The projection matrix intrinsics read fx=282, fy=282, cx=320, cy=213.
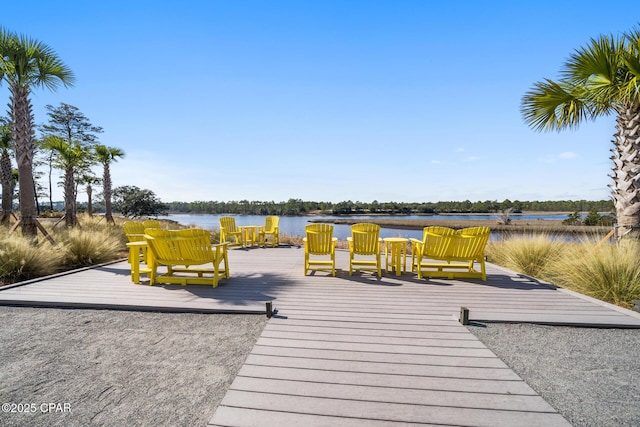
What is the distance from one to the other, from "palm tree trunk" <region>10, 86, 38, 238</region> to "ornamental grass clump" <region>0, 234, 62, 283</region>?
206cm

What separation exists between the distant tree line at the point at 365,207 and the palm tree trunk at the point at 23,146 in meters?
48.8

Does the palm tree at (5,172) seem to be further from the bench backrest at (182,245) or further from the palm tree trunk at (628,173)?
the palm tree trunk at (628,173)

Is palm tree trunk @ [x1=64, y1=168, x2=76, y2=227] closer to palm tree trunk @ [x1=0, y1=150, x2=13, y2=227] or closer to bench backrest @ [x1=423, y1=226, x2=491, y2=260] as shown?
palm tree trunk @ [x1=0, y1=150, x2=13, y2=227]

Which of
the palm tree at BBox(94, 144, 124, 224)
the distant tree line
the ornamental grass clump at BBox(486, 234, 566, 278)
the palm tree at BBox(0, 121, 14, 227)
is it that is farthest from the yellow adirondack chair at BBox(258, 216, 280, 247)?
the distant tree line

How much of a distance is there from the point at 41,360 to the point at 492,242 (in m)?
9.15

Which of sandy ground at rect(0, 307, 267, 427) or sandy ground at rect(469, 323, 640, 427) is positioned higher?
sandy ground at rect(0, 307, 267, 427)

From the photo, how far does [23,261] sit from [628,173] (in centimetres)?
1031

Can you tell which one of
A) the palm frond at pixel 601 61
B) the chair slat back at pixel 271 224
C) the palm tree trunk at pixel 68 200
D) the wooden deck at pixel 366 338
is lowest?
the wooden deck at pixel 366 338

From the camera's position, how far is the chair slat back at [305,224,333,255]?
4.75 metres

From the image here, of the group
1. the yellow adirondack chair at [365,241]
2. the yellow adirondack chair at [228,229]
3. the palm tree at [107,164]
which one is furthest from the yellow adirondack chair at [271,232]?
the palm tree at [107,164]

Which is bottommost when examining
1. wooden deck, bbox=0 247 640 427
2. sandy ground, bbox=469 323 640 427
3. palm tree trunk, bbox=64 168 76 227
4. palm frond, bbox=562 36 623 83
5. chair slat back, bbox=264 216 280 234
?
sandy ground, bbox=469 323 640 427

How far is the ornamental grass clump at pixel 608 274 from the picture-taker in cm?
365

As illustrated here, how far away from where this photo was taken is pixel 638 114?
4.77m

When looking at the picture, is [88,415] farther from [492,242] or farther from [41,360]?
[492,242]
